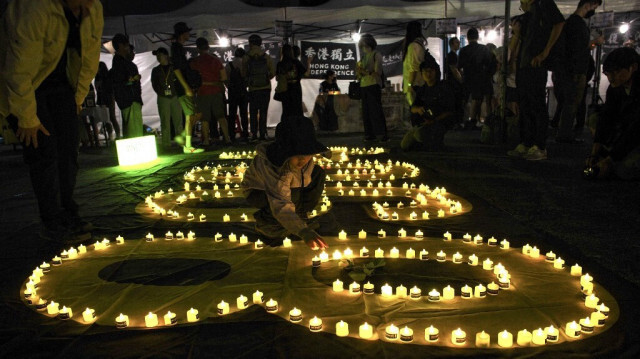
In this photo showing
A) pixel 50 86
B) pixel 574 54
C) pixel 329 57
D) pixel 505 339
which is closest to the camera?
pixel 505 339

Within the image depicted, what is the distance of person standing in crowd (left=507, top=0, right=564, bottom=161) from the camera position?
5.98 metres

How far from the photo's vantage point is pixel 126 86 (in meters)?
8.18

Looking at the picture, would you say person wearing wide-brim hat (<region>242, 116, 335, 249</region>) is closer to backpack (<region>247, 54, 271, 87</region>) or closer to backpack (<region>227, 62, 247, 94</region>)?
backpack (<region>247, 54, 271, 87</region>)

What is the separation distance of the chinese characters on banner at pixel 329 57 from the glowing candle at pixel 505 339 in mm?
12832

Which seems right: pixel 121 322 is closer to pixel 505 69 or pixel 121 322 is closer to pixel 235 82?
pixel 505 69

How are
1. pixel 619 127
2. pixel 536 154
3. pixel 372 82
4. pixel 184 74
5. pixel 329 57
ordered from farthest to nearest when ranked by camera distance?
1. pixel 329 57
2. pixel 372 82
3. pixel 184 74
4. pixel 536 154
5. pixel 619 127

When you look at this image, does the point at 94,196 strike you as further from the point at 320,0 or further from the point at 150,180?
the point at 320,0

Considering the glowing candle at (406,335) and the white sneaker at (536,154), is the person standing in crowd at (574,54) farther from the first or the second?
the glowing candle at (406,335)

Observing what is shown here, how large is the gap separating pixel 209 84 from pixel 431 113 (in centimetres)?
407

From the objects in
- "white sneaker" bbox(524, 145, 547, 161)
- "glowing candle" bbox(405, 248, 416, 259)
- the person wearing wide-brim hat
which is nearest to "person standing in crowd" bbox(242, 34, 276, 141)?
"white sneaker" bbox(524, 145, 547, 161)

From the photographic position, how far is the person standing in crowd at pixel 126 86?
26.7ft

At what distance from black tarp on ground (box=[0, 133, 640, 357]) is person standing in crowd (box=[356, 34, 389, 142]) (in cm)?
154

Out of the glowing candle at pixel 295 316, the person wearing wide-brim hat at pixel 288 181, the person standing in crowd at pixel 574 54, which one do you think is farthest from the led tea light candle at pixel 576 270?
the person standing in crowd at pixel 574 54

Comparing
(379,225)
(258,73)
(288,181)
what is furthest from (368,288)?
(258,73)
